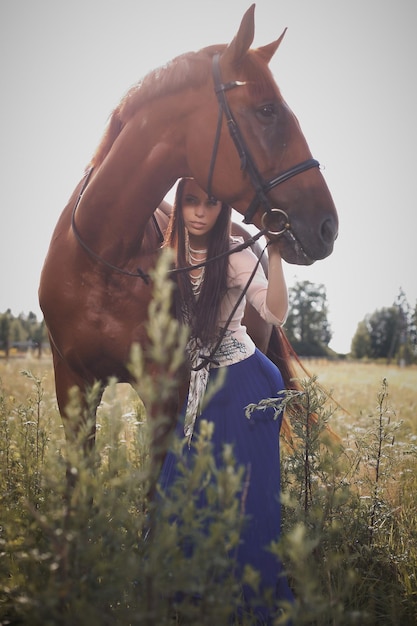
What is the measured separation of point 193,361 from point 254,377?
35cm

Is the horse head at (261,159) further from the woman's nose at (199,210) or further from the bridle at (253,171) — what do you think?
the woman's nose at (199,210)

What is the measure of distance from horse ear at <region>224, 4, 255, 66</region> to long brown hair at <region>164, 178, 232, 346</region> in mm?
678

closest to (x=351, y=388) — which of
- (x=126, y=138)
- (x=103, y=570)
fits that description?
(x=126, y=138)

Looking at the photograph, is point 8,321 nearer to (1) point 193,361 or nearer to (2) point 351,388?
(2) point 351,388

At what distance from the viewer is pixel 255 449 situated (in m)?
2.25

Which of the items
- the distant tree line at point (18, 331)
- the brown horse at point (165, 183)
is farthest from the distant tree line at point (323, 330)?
the brown horse at point (165, 183)

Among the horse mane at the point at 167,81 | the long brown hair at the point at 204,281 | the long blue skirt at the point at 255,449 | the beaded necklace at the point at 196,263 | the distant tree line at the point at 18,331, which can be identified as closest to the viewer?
the long blue skirt at the point at 255,449

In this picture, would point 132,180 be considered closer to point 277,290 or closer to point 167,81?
point 167,81

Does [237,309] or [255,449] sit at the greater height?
[237,309]

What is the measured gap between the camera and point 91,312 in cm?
245

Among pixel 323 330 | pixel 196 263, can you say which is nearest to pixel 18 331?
pixel 323 330

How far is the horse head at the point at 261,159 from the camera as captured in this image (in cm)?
208

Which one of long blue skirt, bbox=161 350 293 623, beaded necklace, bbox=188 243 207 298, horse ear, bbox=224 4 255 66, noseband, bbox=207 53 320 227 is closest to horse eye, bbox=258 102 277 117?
noseband, bbox=207 53 320 227

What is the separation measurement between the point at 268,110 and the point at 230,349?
127 cm
